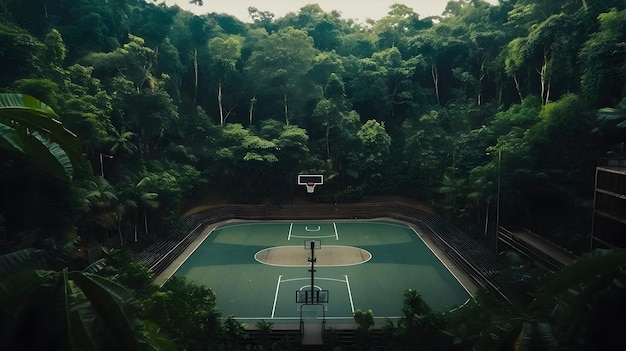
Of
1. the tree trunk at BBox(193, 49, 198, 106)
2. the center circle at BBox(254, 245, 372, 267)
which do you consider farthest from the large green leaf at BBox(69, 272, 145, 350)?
the tree trunk at BBox(193, 49, 198, 106)

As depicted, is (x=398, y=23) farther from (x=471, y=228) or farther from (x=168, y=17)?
Result: (x=471, y=228)

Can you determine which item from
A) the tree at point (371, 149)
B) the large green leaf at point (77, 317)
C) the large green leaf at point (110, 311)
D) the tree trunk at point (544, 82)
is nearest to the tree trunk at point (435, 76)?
the tree at point (371, 149)

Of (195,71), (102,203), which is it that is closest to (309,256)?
(102,203)

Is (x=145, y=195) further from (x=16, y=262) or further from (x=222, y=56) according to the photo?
(x=16, y=262)

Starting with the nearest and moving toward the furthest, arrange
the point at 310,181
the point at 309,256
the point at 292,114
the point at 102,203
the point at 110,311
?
the point at 110,311 < the point at 102,203 < the point at 309,256 < the point at 310,181 < the point at 292,114

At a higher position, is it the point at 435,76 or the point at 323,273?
the point at 435,76
